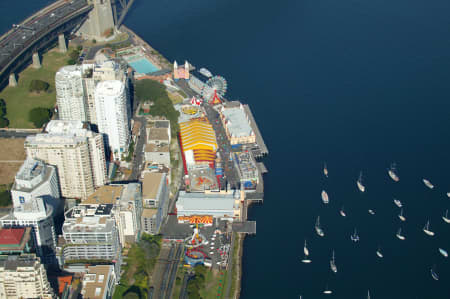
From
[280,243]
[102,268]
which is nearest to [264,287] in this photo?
[280,243]

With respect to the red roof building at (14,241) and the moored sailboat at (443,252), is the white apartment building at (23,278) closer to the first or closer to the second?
the red roof building at (14,241)

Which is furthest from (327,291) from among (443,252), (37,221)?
(37,221)

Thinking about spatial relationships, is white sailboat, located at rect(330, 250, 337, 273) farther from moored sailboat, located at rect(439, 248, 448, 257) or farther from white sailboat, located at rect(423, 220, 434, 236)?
moored sailboat, located at rect(439, 248, 448, 257)

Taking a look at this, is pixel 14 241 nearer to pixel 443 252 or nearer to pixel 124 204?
pixel 124 204

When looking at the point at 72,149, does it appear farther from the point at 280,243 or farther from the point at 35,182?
the point at 280,243

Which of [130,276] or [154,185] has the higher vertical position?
[154,185]

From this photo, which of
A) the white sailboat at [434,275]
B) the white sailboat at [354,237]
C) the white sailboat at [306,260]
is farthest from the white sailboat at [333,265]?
the white sailboat at [434,275]
